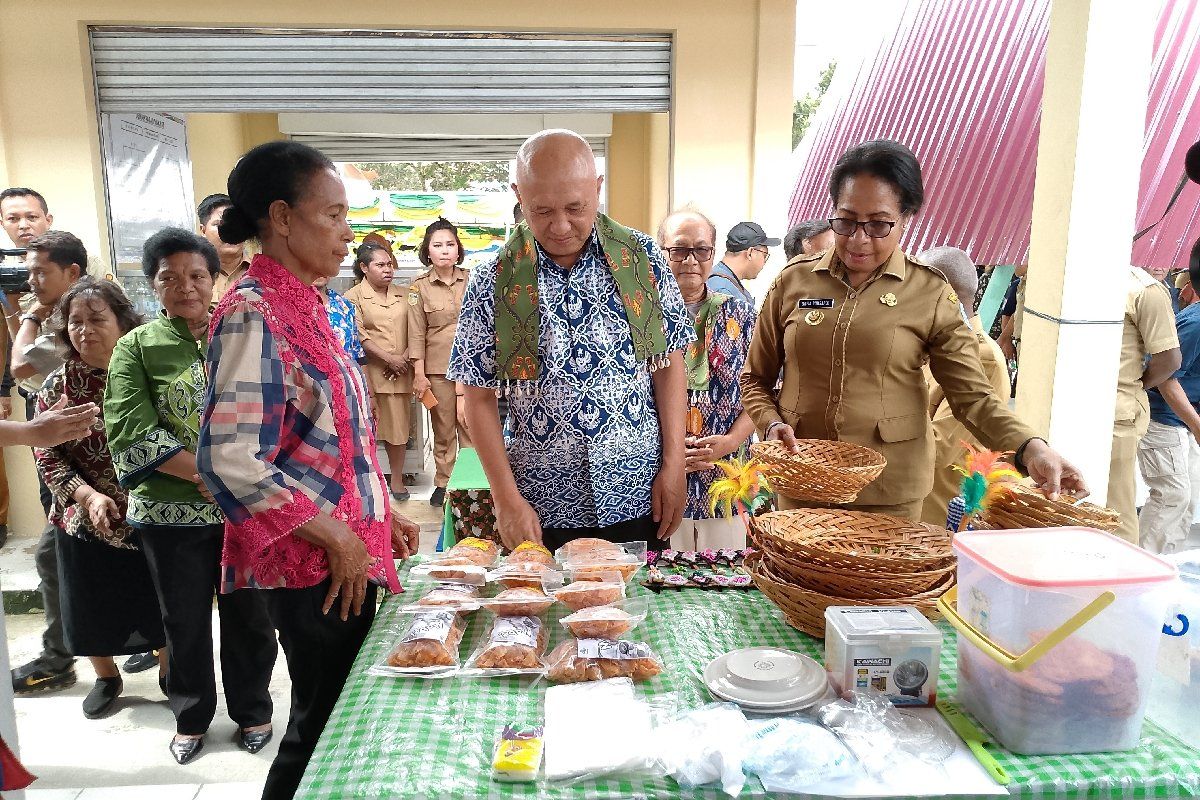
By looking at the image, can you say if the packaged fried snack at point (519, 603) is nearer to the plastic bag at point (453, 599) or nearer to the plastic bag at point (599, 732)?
the plastic bag at point (453, 599)

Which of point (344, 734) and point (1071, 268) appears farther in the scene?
point (1071, 268)

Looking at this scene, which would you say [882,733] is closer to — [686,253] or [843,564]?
[843,564]

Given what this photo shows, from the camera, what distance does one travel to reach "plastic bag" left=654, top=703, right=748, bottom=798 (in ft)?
3.30

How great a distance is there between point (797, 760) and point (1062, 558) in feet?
1.49

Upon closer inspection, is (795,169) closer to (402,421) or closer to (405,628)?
(402,421)

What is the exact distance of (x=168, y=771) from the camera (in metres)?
2.60

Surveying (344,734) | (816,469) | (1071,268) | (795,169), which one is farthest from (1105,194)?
(795,169)

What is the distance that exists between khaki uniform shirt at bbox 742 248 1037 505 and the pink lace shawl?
1133 millimetres

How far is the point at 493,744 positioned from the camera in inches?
43.1

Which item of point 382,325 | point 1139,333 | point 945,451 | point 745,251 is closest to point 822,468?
point 945,451

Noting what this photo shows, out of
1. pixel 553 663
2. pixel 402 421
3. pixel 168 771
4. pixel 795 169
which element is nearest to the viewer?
pixel 553 663

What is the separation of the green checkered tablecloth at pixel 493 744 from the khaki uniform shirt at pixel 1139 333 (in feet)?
9.81

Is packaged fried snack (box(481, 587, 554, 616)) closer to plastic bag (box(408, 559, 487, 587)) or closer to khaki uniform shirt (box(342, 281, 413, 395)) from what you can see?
plastic bag (box(408, 559, 487, 587))

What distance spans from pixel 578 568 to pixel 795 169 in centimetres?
939
